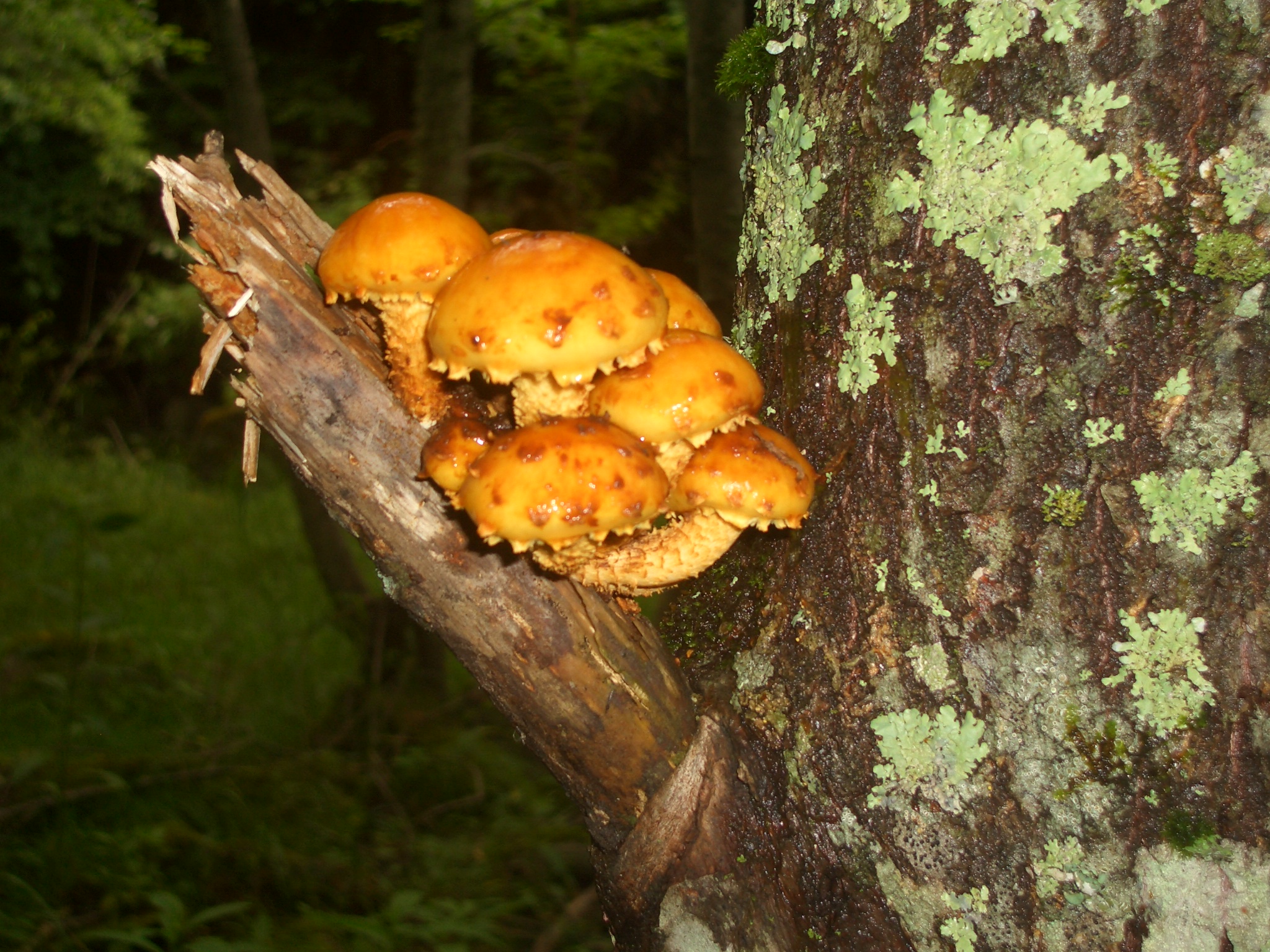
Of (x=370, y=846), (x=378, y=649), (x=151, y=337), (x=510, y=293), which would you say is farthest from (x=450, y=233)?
(x=151, y=337)

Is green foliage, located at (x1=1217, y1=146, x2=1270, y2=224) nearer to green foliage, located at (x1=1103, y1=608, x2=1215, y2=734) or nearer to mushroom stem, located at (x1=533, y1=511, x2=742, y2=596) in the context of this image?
green foliage, located at (x1=1103, y1=608, x2=1215, y2=734)

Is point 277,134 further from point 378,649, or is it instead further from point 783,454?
point 783,454

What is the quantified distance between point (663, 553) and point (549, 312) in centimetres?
57

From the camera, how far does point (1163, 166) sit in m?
1.23

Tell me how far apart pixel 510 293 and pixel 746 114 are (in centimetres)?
82

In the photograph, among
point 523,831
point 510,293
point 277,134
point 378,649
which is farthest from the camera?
point 277,134

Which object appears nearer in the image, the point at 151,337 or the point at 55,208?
the point at 55,208

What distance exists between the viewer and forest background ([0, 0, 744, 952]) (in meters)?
3.71

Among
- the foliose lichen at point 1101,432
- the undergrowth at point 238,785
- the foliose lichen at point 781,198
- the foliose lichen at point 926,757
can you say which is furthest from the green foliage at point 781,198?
the undergrowth at point 238,785

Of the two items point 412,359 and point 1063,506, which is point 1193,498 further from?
point 412,359

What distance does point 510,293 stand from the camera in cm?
136

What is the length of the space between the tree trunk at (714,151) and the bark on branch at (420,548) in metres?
2.38

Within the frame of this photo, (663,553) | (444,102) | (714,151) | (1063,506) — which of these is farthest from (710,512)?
(444,102)

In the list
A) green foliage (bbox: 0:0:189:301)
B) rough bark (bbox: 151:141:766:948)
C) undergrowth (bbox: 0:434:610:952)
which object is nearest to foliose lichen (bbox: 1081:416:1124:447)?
rough bark (bbox: 151:141:766:948)
